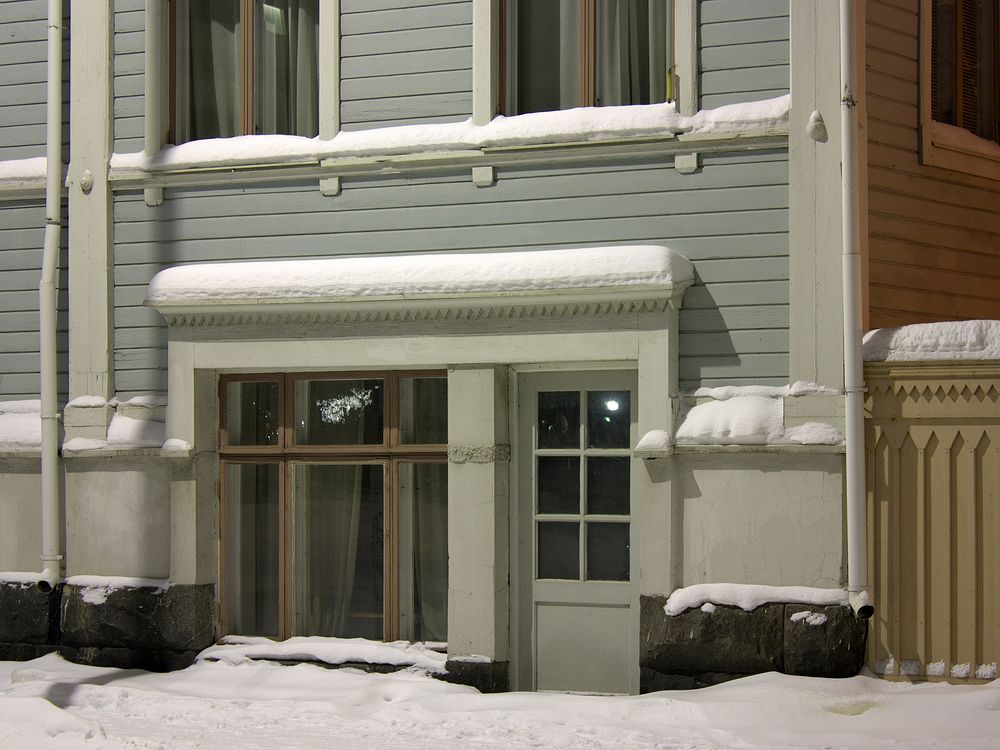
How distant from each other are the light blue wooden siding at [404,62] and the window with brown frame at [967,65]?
377 centimetres

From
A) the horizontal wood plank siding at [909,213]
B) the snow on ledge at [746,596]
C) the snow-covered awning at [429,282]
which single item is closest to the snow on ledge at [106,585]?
the snow-covered awning at [429,282]

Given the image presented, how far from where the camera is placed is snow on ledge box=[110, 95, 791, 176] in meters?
7.31

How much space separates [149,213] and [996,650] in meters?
6.27

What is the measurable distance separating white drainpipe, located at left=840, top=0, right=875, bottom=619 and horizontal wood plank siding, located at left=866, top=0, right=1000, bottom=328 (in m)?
1.23

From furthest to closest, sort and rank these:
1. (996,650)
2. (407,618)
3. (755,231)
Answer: (407,618)
(755,231)
(996,650)

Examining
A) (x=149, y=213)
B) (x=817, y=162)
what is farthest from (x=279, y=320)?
(x=817, y=162)

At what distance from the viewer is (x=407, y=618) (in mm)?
7977

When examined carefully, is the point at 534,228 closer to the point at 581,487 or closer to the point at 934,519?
the point at 581,487

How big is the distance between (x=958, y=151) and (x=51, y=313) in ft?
22.2

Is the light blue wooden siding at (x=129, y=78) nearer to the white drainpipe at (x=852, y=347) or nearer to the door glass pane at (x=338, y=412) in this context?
the door glass pane at (x=338, y=412)

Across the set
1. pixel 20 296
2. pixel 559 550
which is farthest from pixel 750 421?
pixel 20 296

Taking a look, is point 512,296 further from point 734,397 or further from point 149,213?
point 149,213

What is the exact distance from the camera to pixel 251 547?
8305 mm

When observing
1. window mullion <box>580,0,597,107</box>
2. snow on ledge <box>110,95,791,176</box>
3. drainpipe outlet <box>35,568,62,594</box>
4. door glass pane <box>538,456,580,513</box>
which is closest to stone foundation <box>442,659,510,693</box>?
door glass pane <box>538,456,580,513</box>
